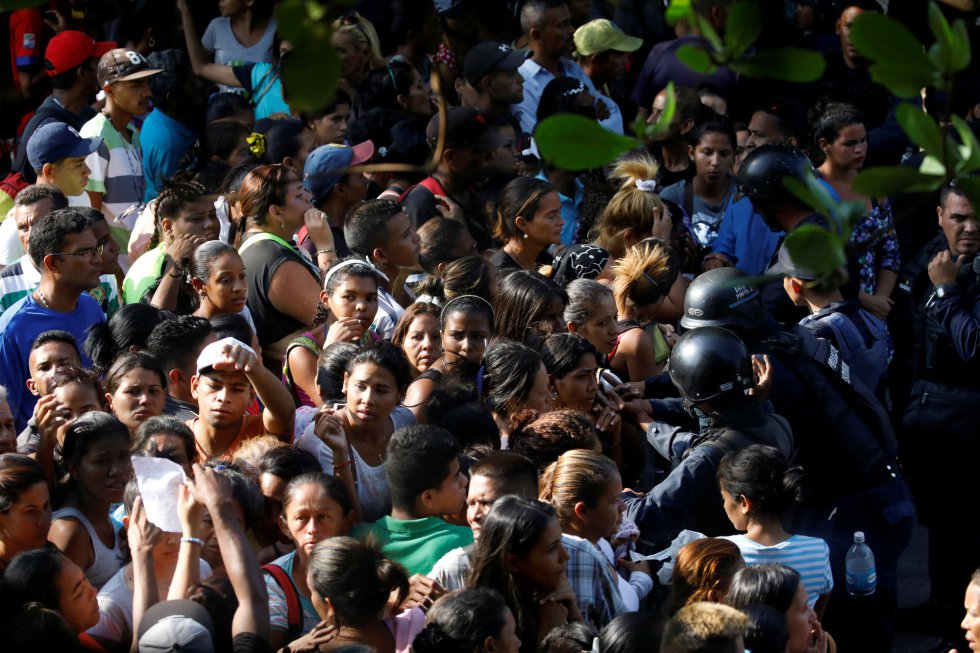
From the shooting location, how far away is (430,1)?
31.4 ft

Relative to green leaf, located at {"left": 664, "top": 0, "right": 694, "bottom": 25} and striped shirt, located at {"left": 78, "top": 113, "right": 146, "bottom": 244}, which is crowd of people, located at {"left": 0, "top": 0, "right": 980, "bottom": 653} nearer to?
striped shirt, located at {"left": 78, "top": 113, "right": 146, "bottom": 244}

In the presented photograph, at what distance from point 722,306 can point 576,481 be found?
1.11 meters

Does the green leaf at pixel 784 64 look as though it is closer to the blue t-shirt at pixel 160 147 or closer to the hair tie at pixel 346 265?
the hair tie at pixel 346 265

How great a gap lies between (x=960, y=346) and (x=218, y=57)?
540 centimetres

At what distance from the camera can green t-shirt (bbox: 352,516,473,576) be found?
406cm

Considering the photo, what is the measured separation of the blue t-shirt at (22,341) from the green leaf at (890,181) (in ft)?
14.1

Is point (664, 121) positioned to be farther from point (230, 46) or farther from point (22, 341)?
point (230, 46)

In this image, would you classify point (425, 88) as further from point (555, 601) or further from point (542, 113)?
point (555, 601)

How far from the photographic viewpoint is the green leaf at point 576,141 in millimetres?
1441

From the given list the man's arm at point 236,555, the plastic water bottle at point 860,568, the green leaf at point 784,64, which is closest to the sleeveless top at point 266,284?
the man's arm at point 236,555

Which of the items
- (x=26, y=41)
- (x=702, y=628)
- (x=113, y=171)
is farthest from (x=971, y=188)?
(x=26, y=41)

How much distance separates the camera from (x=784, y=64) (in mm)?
1501

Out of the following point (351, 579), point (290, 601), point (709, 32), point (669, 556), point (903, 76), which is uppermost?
point (709, 32)

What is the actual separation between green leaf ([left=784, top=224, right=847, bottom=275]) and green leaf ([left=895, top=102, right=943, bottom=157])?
135 mm
